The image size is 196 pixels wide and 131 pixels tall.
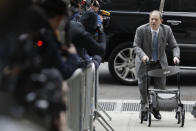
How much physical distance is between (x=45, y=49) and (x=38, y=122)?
43cm

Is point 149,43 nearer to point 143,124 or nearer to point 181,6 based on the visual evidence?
point 143,124

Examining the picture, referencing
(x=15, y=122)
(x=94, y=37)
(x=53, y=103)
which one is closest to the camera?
(x=15, y=122)

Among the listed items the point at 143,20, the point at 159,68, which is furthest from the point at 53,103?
the point at 143,20

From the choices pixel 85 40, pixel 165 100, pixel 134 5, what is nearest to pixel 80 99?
pixel 85 40

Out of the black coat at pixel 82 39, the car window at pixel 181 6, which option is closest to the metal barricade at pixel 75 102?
the black coat at pixel 82 39

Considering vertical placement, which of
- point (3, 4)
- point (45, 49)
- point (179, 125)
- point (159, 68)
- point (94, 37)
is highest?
point (3, 4)

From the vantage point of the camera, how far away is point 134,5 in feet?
37.1

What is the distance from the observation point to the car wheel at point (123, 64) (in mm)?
11305

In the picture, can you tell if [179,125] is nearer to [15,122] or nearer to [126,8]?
[126,8]

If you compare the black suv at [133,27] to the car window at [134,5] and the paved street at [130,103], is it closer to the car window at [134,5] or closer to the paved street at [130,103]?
the car window at [134,5]

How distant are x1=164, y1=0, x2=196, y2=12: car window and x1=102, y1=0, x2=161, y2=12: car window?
235mm

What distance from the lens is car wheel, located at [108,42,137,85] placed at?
1130 centimetres

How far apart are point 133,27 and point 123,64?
2.30ft

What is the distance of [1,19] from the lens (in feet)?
8.85
